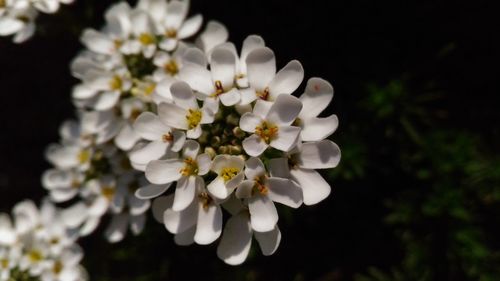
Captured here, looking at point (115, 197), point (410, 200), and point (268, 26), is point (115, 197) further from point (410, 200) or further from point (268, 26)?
point (410, 200)

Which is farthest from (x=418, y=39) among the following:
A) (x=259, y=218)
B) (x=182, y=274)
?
(x=182, y=274)

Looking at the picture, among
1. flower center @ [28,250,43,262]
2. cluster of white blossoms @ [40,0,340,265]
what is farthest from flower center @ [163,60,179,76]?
flower center @ [28,250,43,262]

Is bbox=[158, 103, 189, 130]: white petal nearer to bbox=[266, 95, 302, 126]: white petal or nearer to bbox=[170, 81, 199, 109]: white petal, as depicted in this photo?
bbox=[170, 81, 199, 109]: white petal

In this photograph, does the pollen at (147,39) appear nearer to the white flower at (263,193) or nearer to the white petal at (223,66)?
the white petal at (223,66)

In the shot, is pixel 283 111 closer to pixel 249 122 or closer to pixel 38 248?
pixel 249 122

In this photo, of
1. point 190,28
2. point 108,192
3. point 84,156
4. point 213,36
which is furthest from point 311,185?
point 84,156

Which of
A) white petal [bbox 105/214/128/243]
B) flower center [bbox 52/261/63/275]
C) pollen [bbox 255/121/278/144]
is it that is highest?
pollen [bbox 255/121/278/144]
